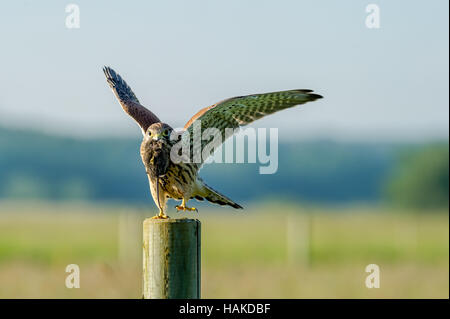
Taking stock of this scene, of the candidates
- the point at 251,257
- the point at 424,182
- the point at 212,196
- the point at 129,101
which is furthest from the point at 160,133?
the point at 424,182

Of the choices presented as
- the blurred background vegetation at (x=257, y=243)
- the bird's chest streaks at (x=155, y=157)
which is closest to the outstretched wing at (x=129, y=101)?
the bird's chest streaks at (x=155, y=157)

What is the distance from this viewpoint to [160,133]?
6344mm

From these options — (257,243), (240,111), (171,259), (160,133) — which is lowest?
(171,259)

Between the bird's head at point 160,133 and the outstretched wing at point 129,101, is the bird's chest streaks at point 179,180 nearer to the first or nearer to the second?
the bird's head at point 160,133

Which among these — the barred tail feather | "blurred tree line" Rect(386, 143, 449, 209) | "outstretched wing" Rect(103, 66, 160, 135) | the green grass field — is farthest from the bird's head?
"blurred tree line" Rect(386, 143, 449, 209)

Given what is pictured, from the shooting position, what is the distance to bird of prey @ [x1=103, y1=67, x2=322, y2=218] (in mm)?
6434

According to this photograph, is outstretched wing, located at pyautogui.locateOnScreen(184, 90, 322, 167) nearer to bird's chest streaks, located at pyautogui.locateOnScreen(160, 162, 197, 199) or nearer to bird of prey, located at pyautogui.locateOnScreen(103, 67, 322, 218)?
bird of prey, located at pyautogui.locateOnScreen(103, 67, 322, 218)

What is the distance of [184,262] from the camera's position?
5223 mm

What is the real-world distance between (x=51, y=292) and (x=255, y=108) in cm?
717

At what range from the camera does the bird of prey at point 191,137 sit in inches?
253

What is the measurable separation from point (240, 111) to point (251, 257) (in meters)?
18.4

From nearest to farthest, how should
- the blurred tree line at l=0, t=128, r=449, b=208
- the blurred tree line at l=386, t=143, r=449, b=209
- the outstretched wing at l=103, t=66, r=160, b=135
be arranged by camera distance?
the outstretched wing at l=103, t=66, r=160, b=135, the blurred tree line at l=386, t=143, r=449, b=209, the blurred tree line at l=0, t=128, r=449, b=208

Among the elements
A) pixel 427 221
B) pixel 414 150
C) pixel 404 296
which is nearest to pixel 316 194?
pixel 414 150

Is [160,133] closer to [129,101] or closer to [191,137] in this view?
[191,137]
